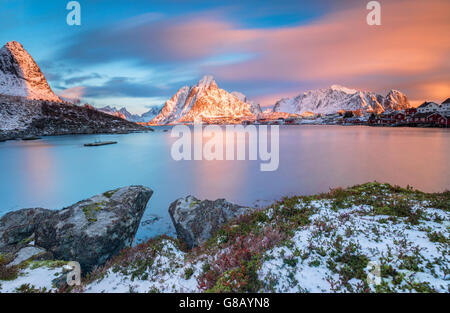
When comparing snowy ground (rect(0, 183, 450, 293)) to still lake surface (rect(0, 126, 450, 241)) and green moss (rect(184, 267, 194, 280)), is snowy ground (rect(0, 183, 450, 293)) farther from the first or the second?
still lake surface (rect(0, 126, 450, 241))

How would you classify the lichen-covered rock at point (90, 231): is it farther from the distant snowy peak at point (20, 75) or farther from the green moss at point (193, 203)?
the distant snowy peak at point (20, 75)

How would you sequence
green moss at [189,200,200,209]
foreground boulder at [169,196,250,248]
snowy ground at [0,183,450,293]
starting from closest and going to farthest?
1. snowy ground at [0,183,450,293]
2. foreground boulder at [169,196,250,248]
3. green moss at [189,200,200,209]

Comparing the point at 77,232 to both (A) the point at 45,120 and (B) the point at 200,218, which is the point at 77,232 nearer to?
(B) the point at 200,218

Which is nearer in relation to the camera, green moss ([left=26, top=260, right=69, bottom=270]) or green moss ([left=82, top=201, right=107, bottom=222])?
green moss ([left=26, top=260, right=69, bottom=270])

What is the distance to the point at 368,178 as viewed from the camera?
20062mm

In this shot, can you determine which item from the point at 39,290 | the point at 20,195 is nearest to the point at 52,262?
the point at 39,290

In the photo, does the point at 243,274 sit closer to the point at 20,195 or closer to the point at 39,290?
the point at 39,290

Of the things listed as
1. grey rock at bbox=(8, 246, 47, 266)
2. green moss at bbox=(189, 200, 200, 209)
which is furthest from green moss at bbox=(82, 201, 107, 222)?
green moss at bbox=(189, 200, 200, 209)

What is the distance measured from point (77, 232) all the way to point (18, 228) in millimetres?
4272

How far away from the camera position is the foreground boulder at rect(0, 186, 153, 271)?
7672mm

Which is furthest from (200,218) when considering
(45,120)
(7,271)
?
(45,120)

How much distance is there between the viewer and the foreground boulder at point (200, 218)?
9148mm

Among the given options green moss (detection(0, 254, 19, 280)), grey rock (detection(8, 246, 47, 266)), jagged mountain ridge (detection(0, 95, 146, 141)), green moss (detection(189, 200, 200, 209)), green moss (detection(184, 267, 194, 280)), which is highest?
jagged mountain ridge (detection(0, 95, 146, 141))
